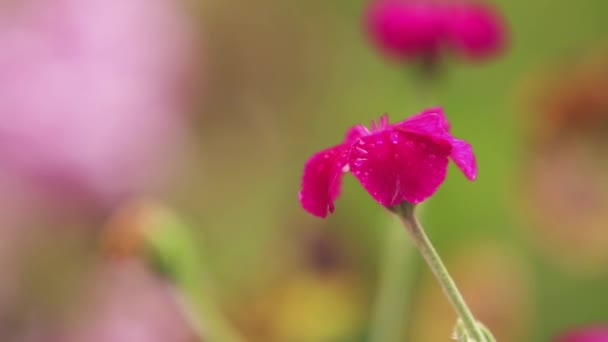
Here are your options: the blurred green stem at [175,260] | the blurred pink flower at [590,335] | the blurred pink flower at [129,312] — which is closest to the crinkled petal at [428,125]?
the blurred pink flower at [590,335]

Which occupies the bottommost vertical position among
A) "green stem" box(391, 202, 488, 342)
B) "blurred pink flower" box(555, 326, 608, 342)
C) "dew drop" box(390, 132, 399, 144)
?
"green stem" box(391, 202, 488, 342)

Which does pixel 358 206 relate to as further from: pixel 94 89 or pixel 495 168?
pixel 94 89

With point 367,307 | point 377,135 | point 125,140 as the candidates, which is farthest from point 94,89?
point 377,135

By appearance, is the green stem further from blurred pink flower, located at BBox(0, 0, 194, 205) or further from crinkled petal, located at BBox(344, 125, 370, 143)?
blurred pink flower, located at BBox(0, 0, 194, 205)

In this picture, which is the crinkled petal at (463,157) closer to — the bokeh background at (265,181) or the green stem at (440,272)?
Answer: the green stem at (440,272)

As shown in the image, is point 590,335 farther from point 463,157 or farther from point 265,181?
point 265,181

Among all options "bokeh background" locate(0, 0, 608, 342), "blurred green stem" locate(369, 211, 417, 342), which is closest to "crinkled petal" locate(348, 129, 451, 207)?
"blurred green stem" locate(369, 211, 417, 342)
